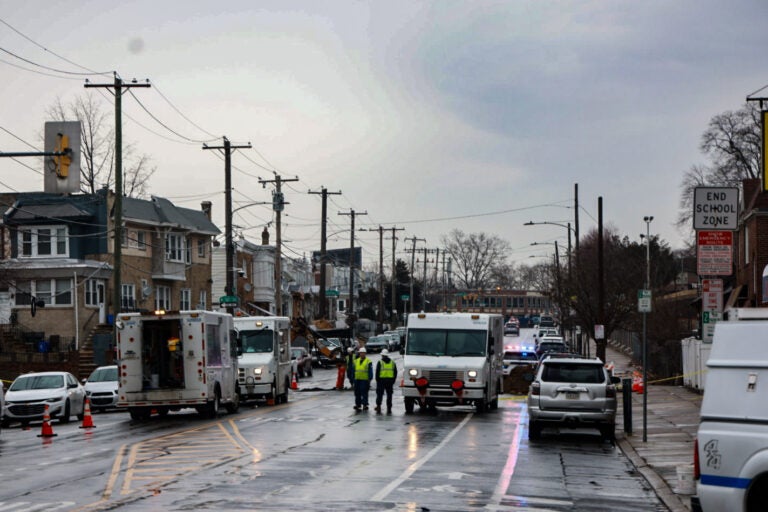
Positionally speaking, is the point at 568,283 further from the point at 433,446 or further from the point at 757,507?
the point at 757,507

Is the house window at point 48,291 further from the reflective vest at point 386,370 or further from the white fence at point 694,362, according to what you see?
the white fence at point 694,362

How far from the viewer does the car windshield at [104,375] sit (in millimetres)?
37750

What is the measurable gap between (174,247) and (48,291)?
10.8 m

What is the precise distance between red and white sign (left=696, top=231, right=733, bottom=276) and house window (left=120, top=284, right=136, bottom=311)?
155 feet

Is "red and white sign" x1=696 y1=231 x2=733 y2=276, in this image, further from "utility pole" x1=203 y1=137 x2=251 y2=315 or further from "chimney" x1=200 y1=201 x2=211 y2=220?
"chimney" x1=200 y1=201 x2=211 y2=220

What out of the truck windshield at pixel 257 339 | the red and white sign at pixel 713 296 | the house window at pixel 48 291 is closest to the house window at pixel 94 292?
the house window at pixel 48 291

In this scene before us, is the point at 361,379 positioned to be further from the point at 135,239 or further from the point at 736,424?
the point at 135,239

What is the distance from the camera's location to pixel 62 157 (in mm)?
21281

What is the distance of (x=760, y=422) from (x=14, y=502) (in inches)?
359

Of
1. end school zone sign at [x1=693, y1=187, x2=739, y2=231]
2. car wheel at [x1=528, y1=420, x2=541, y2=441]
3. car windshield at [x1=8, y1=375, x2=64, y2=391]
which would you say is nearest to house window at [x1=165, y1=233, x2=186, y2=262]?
car windshield at [x1=8, y1=375, x2=64, y2=391]

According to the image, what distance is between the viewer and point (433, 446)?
21.9 meters

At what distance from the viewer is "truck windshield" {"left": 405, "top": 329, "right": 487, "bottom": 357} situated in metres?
32.2

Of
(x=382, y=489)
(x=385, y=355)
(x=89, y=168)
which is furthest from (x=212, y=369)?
(x=89, y=168)

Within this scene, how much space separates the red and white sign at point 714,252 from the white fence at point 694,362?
18.7 meters
